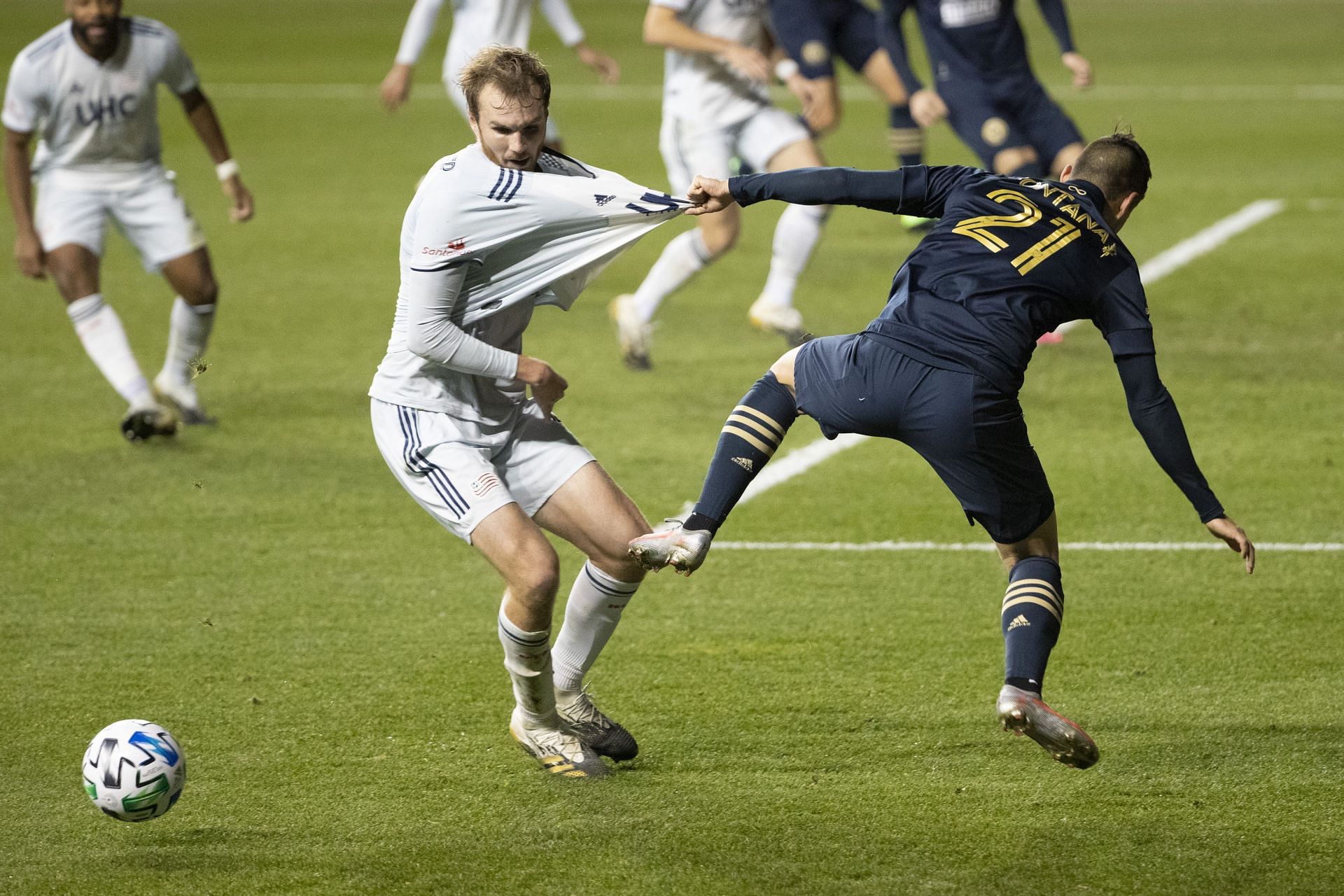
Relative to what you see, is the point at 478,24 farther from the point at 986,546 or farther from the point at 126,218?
the point at 986,546

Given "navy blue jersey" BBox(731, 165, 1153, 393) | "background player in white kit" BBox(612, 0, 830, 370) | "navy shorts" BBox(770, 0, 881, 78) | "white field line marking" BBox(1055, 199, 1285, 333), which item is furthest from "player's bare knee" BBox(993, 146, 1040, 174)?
"navy blue jersey" BBox(731, 165, 1153, 393)

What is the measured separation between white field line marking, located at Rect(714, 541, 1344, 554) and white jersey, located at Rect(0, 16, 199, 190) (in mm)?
3728

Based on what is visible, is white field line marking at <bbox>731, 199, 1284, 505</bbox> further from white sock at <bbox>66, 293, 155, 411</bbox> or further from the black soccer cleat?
white sock at <bbox>66, 293, 155, 411</bbox>

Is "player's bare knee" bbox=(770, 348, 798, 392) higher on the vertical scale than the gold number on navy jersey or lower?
lower

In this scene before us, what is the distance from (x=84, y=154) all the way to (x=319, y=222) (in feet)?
18.7

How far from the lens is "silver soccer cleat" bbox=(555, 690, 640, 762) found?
5113 mm

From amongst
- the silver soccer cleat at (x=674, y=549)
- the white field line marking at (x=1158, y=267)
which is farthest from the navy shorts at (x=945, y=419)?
the white field line marking at (x=1158, y=267)

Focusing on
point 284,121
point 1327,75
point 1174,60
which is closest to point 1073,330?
point 284,121

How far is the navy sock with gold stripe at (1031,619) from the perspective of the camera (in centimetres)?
441

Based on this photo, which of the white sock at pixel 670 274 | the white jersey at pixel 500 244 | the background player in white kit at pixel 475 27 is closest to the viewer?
the white jersey at pixel 500 244

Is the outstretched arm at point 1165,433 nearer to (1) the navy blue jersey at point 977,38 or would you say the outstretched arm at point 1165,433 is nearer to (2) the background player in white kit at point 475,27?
(1) the navy blue jersey at point 977,38

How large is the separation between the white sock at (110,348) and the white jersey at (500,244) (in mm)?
3915

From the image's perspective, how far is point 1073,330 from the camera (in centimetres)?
1092

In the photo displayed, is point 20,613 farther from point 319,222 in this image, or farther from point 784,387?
point 319,222
